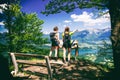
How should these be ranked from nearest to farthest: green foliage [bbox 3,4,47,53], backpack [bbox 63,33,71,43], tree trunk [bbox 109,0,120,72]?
tree trunk [bbox 109,0,120,72] < backpack [bbox 63,33,71,43] < green foliage [bbox 3,4,47,53]

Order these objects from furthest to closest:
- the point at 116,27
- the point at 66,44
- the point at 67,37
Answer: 1. the point at 66,44
2. the point at 67,37
3. the point at 116,27

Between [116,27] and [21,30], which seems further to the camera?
[21,30]

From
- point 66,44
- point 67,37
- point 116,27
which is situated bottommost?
point 66,44

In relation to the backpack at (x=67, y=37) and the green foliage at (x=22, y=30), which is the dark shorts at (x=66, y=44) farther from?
the green foliage at (x=22, y=30)

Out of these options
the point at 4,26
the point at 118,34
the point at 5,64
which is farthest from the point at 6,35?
the point at 5,64

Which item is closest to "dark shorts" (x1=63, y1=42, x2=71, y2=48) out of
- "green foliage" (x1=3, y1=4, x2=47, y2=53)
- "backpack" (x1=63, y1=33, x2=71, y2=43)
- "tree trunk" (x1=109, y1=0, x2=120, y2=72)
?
"backpack" (x1=63, y1=33, x2=71, y2=43)

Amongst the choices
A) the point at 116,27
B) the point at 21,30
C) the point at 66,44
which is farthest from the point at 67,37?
the point at 21,30

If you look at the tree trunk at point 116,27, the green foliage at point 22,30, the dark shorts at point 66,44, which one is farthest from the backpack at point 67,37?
the green foliage at point 22,30

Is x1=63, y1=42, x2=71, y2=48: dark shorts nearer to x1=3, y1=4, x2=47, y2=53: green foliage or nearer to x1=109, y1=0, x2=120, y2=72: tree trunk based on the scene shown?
x1=109, y1=0, x2=120, y2=72: tree trunk

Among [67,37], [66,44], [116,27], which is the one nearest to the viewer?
[116,27]

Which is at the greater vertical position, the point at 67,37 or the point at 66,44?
the point at 67,37

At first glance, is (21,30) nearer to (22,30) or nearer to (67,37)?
(22,30)

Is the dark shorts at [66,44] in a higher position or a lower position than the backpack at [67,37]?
lower

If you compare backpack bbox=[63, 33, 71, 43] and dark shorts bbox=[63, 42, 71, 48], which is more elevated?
backpack bbox=[63, 33, 71, 43]
